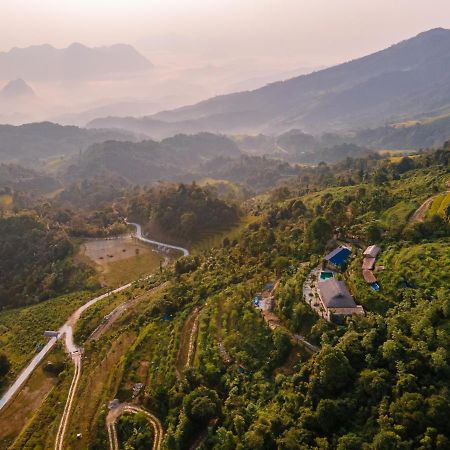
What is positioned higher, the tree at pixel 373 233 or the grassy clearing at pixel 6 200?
the grassy clearing at pixel 6 200

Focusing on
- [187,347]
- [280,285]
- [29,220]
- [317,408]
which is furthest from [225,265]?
[29,220]

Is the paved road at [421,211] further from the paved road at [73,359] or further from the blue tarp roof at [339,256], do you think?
the paved road at [73,359]

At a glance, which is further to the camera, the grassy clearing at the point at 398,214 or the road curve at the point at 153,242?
the road curve at the point at 153,242

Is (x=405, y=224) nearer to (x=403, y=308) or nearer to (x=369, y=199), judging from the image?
(x=369, y=199)

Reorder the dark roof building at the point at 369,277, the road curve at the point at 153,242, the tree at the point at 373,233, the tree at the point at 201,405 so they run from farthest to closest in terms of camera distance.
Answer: the road curve at the point at 153,242, the tree at the point at 373,233, the dark roof building at the point at 369,277, the tree at the point at 201,405

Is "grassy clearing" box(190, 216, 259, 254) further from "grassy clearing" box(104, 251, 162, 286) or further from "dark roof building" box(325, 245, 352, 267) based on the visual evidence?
"dark roof building" box(325, 245, 352, 267)

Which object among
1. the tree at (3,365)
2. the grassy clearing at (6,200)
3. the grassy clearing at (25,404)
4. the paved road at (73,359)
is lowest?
the grassy clearing at (25,404)

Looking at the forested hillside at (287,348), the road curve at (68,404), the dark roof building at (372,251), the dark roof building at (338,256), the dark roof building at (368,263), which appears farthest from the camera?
the dark roof building at (338,256)

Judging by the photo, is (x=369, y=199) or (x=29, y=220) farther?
(x=29, y=220)

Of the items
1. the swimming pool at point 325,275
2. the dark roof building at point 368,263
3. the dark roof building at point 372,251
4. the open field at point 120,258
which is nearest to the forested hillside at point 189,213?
the open field at point 120,258
